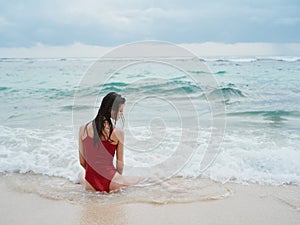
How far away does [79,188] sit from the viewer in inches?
154

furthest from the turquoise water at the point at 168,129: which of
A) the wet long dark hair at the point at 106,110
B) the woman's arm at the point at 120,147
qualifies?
the wet long dark hair at the point at 106,110

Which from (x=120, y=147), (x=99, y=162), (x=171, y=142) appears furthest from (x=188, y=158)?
(x=99, y=162)

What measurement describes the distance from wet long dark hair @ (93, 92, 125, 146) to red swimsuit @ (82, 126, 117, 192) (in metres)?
0.08

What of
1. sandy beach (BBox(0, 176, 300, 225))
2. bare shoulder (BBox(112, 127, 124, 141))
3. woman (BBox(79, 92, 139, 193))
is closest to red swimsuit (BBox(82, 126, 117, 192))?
woman (BBox(79, 92, 139, 193))

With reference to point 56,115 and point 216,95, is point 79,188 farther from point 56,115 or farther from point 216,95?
point 216,95

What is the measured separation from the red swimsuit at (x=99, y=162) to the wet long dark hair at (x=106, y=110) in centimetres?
8

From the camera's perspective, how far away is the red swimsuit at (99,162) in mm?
3648

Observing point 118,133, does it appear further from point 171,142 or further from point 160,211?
point 171,142

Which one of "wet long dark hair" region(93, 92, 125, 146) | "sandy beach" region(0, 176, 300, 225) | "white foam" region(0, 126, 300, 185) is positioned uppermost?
"wet long dark hair" region(93, 92, 125, 146)

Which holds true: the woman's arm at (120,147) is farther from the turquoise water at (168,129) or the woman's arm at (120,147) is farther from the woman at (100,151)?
the turquoise water at (168,129)

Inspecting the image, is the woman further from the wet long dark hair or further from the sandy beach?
the sandy beach

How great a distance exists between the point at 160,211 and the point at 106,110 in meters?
1.15

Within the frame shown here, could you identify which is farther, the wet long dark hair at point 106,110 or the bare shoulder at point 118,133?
the bare shoulder at point 118,133

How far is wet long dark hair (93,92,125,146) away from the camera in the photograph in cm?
344
